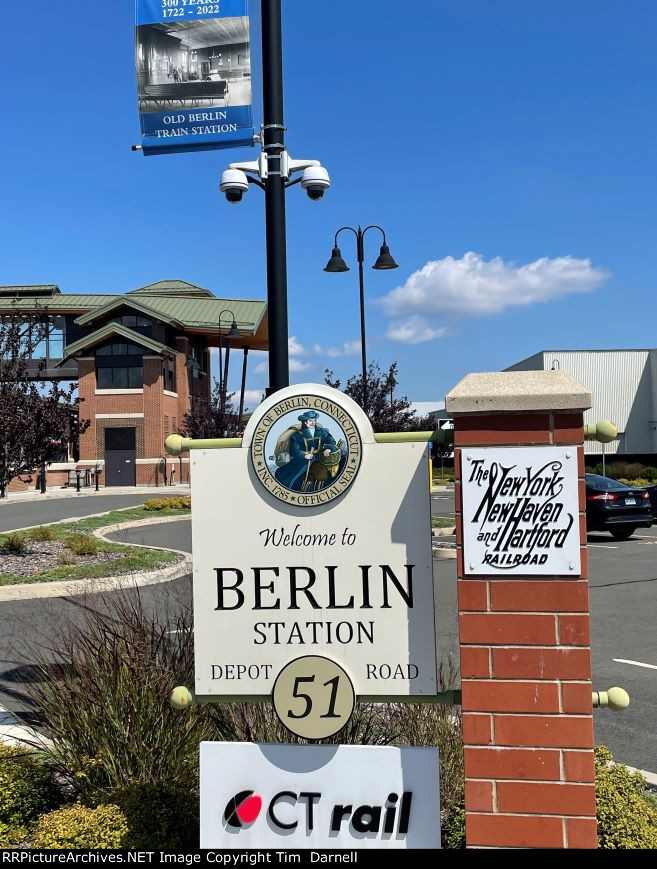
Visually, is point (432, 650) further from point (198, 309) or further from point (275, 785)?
point (198, 309)

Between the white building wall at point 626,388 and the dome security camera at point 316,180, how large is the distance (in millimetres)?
50902

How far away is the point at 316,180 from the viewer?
782cm

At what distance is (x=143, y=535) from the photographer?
74.8 feet

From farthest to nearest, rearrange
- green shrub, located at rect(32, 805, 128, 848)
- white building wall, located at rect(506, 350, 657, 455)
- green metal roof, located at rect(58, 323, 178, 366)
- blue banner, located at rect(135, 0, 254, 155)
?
white building wall, located at rect(506, 350, 657, 455)
green metal roof, located at rect(58, 323, 178, 366)
blue banner, located at rect(135, 0, 254, 155)
green shrub, located at rect(32, 805, 128, 848)

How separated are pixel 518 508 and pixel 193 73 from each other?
5294 mm

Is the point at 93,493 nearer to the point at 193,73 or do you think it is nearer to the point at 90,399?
the point at 90,399

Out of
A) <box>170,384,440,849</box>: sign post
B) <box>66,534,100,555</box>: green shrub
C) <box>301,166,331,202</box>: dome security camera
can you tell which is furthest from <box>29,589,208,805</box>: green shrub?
<box>66,534,100,555</box>: green shrub

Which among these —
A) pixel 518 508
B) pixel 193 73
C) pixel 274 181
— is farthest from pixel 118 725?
pixel 193 73

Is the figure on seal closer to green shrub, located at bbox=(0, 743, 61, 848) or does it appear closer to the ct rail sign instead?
the ct rail sign

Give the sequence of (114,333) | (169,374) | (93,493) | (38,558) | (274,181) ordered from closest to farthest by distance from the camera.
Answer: (274,181)
(38,558)
(93,493)
(114,333)
(169,374)

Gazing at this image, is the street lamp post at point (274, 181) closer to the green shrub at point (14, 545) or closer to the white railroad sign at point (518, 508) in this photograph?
the white railroad sign at point (518, 508)

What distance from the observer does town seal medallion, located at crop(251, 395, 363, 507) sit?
11.3ft

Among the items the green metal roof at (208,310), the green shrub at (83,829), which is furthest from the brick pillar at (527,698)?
the green metal roof at (208,310)

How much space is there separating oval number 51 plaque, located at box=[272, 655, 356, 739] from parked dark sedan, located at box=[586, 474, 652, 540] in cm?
1709
